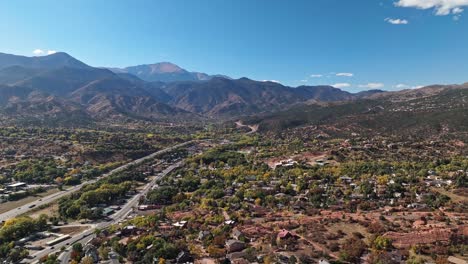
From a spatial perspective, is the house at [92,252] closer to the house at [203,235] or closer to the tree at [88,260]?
the tree at [88,260]

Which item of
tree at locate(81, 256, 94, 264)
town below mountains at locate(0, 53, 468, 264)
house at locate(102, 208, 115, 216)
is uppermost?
tree at locate(81, 256, 94, 264)

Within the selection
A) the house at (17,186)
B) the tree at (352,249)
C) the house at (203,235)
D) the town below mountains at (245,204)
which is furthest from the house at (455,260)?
the house at (17,186)

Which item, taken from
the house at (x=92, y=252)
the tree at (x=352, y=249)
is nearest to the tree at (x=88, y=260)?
the house at (x=92, y=252)

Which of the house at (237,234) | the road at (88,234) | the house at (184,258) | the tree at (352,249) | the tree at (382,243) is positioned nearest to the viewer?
the tree at (352,249)

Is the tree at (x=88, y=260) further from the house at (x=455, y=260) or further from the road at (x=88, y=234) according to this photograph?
the house at (x=455, y=260)

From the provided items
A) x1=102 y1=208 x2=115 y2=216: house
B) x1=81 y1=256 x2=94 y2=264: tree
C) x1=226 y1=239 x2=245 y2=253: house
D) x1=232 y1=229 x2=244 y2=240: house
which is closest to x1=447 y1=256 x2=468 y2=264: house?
x1=226 y1=239 x2=245 y2=253: house

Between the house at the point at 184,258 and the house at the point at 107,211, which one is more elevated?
the house at the point at 184,258

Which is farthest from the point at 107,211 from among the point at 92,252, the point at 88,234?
the point at 92,252

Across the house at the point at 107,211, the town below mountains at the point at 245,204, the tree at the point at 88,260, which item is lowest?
the house at the point at 107,211

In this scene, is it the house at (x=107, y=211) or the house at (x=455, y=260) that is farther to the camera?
the house at (x=107, y=211)

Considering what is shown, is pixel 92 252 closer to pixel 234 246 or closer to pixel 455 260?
pixel 234 246

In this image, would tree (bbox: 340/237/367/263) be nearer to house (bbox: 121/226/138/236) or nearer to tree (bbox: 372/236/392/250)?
tree (bbox: 372/236/392/250)

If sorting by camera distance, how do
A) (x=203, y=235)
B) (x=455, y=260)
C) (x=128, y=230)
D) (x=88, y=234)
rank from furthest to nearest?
(x=88, y=234)
(x=128, y=230)
(x=203, y=235)
(x=455, y=260)

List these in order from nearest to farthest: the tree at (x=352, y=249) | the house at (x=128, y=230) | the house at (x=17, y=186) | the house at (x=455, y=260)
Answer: the house at (x=455, y=260), the tree at (x=352, y=249), the house at (x=128, y=230), the house at (x=17, y=186)
